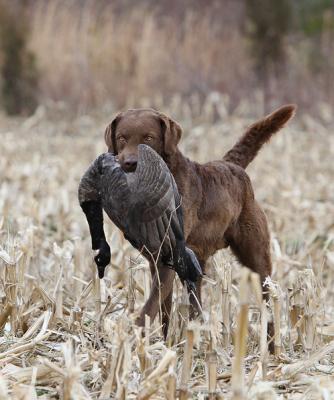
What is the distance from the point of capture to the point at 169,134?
419 centimetres

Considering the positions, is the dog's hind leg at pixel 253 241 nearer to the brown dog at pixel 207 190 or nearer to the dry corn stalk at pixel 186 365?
the brown dog at pixel 207 190

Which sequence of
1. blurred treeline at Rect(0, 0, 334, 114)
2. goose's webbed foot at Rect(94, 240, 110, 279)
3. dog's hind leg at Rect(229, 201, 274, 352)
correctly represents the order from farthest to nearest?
1. blurred treeline at Rect(0, 0, 334, 114)
2. dog's hind leg at Rect(229, 201, 274, 352)
3. goose's webbed foot at Rect(94, 240, 110, 279)

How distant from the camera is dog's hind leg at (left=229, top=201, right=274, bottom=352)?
4875 mm

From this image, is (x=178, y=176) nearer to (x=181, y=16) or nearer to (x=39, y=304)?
(x=39, y=304)

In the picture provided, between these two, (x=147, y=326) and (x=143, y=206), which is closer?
(x=147, y=326)

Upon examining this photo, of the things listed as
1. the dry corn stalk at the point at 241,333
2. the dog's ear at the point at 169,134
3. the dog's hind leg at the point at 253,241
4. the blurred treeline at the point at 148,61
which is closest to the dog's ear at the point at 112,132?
the dog's ear at the point at 169,134

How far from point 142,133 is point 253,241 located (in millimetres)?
1144

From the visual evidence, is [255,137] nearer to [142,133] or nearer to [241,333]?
[142,133]

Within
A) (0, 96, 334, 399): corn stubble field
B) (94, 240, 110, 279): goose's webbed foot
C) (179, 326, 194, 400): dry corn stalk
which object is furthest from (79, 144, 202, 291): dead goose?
(179, 326, 194, 400): dry corn stalk

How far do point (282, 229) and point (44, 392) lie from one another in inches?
150

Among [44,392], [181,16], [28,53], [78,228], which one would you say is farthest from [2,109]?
[44,392]

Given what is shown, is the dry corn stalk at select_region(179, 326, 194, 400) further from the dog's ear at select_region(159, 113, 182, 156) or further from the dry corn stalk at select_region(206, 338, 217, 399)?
the dog's ear at select_region(159, 113, 182, 156)

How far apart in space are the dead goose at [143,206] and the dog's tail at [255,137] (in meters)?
1.19

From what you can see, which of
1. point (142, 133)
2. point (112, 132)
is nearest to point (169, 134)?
point (142, 133)
